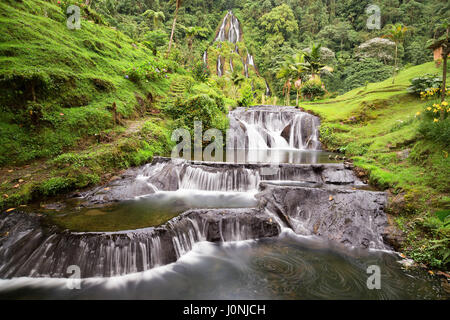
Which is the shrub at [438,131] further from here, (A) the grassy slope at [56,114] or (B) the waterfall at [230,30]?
(B) the waterfall at [230,30]

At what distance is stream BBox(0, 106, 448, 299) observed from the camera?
13.0 ft

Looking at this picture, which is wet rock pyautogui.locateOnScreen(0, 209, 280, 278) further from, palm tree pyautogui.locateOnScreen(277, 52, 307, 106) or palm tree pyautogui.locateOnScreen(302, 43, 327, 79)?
palm tree pyautogui.locateOnScreen(302, 43, 327, 79)

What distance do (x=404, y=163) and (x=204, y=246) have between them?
737cm

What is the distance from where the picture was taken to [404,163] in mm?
7477

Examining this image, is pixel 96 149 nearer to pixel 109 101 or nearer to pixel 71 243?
pixel 109 101

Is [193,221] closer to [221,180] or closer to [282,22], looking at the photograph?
[221,180]

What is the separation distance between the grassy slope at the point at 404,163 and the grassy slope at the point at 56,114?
28.5ft

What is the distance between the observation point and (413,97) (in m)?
14.3

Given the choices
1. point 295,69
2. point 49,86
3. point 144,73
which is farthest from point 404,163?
point 295,69

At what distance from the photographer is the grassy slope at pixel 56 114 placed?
21.6 ft

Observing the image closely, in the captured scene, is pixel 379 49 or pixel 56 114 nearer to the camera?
pixel 56 114

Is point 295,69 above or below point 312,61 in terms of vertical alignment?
below
